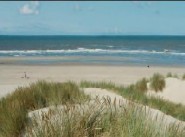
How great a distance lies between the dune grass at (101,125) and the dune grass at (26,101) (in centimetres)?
50

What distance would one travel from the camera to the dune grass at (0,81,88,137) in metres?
5.85

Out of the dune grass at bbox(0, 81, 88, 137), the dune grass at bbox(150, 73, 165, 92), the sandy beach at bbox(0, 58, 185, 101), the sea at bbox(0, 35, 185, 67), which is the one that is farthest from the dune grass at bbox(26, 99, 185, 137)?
the sea at bbox(0, 35, 185, 67)

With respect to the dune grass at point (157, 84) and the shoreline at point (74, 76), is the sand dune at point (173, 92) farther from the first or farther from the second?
the shoreline at point (74, 76)

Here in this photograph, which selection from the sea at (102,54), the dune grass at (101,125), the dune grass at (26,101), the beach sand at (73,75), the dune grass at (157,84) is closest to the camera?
the dune grass at (101,125)

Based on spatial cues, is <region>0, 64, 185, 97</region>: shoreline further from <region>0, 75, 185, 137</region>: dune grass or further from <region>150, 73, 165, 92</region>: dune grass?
<region>0, 75, 185, 137</region>: dune grass

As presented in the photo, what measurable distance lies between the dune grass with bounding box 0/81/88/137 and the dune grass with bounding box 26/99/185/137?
1.65 ft

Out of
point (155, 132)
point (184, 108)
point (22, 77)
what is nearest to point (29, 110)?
point (155, 132)

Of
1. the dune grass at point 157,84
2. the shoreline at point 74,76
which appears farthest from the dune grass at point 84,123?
the shoreline at point 74,76

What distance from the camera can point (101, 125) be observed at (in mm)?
5320

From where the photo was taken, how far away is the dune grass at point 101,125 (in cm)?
474

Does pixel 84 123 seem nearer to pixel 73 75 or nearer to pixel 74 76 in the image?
pixel 74 76

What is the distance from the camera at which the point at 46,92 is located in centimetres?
855

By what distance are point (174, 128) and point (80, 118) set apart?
1048mm

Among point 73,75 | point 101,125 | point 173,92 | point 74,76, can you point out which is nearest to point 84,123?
point 101,125
